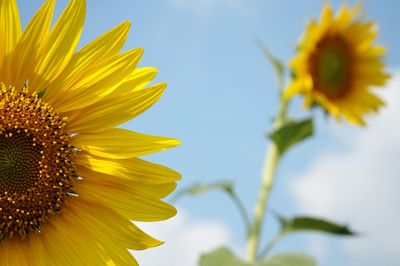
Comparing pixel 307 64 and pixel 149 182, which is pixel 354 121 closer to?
pixel 307 64

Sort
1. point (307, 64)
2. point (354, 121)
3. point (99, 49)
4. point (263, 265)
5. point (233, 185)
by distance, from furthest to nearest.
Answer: point (354, 121) < point (307, 64) < point (233, 185) < point (263, 265) < point (99, 49)

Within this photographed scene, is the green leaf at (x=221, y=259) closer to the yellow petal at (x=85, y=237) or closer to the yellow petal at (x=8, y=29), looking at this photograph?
the yellow petal at (x=85, y=237)

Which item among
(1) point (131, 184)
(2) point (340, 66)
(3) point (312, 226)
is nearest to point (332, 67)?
(2) point (340, 66)

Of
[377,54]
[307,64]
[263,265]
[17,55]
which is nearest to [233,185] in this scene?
[263,265]

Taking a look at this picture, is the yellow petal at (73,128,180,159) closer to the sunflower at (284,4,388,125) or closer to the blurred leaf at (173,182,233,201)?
the blurred leaf at (173,182,233,201)

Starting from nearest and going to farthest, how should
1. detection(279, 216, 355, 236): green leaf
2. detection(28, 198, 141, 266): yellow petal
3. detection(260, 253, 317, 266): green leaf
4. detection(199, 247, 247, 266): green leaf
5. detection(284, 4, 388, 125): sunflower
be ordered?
detection(28, 198, 141, 266): yellow petal < detection(199, 247, 247, 266): green leaf < detection(260, 253, 317, 266): green leaf < detection(279, 216, 355, 236): green leaf < detection(284, 4, 388, 125): sunflower

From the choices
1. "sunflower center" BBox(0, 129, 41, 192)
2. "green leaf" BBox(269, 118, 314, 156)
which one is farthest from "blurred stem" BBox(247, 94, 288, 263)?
"sunflower center" BBox(0, 129, 41, 192)

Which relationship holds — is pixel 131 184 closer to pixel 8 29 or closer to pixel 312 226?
pixel 8 29
